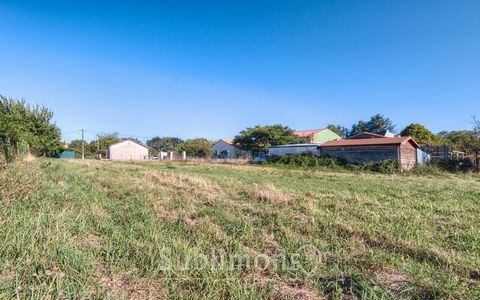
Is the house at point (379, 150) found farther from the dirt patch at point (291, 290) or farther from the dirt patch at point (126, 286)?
the dirt patch at point (126, 286)

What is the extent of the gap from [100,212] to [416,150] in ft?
89.3

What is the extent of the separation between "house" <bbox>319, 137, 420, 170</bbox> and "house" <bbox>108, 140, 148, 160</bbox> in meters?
41.6

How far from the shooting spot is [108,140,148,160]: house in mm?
54938

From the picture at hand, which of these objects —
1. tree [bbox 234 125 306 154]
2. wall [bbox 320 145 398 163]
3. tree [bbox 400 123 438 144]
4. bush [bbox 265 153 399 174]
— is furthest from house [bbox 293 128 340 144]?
wall [bbox 320 145 398 163]

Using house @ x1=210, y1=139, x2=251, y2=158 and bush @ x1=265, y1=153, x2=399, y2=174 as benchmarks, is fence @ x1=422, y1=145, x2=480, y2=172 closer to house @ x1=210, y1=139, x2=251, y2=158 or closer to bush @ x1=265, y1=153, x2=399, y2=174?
bush @ x1=265, y1=153, x2=399, y2=174

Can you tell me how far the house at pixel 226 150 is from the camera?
1927 inches

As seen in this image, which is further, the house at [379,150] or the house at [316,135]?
the house at [316,135]

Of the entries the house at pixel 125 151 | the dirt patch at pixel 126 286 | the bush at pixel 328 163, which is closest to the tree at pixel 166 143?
the house at pixel 125 151

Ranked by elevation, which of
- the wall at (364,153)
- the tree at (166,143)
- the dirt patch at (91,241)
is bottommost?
the dirt patch at (91,241)

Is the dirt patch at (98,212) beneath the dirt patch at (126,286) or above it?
above

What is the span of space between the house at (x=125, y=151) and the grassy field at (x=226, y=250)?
173ft

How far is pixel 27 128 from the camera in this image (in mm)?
17234

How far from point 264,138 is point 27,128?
29.9m

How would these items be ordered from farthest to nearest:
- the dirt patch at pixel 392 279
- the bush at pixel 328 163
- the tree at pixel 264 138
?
the tree at pixel 264 138, the bush at pixel 328 163, the dirt patch at pixel 392 279
